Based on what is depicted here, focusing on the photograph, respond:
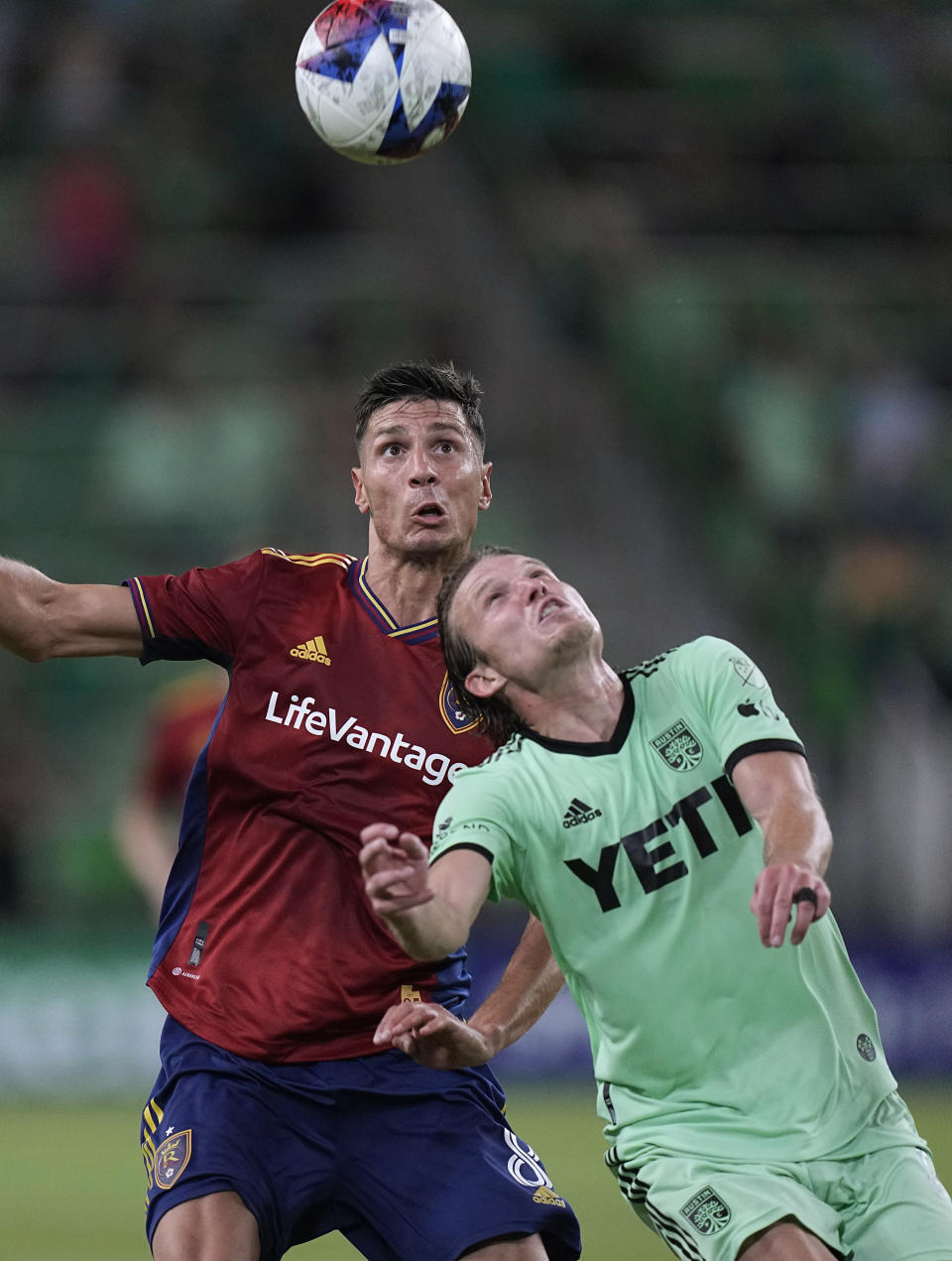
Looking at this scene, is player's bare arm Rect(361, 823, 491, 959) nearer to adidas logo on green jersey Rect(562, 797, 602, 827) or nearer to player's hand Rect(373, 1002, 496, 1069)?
player's hand Rect(373, 1002, 496, 1069)

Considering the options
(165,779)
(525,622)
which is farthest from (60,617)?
(165,779)

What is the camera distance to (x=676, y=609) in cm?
1314

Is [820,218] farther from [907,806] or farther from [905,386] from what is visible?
[907,806]

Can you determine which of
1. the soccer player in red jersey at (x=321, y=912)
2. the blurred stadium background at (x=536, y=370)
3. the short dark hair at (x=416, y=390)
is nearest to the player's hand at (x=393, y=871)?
the soccer player in red jersey at (x=321, y=912)

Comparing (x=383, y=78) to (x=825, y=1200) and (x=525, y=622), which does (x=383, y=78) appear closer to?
(x=525, y=622)

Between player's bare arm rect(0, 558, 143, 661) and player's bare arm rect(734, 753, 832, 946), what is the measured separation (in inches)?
61.0

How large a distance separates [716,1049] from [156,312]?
425 inches

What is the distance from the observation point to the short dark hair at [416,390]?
192 inches

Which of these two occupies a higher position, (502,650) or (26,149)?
(26,149)

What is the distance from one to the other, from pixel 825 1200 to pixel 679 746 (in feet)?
3.13

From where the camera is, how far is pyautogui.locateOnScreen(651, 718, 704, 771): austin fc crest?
4.03 meters

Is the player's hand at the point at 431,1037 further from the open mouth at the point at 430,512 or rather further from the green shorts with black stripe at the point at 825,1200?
the open mouth at the point at 430,512

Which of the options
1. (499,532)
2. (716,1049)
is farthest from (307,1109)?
(499,532)

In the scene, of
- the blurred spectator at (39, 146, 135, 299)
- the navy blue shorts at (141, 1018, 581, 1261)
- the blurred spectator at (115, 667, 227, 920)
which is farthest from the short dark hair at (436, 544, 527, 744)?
the blurred spectator at (39, 146, 135, 299)
